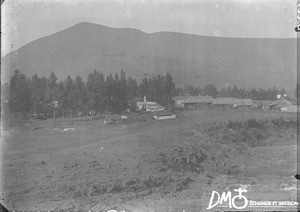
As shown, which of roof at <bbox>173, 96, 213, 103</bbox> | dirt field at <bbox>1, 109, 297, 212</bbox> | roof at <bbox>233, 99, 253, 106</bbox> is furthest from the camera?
roof at <bbox>233, 99, 253, 106</bbox>

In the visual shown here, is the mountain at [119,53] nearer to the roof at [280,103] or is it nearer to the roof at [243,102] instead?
the roof at [243,102]

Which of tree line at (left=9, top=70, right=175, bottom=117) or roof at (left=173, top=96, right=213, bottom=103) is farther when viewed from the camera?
roof at (left=173, top=96, right=213, bottom=103)

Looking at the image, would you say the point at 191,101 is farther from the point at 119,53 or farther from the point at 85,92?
the point at 85,92

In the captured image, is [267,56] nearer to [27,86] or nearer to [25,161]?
[27,86]

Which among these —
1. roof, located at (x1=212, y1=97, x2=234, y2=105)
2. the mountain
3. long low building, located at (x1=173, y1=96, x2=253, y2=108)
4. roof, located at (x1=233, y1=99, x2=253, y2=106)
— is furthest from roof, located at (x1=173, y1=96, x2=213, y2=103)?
roof, located at (x1=233, y1=99, x2=253, y2=106)

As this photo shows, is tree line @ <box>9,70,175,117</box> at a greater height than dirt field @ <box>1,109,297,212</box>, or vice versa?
tree line @ <box>9,70,175,117</box>

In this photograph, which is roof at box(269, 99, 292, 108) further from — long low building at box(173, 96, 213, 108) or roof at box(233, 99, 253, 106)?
long low building at box(173, 96, 213, 108)

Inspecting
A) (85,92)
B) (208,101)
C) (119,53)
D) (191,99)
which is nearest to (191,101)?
(191,99)

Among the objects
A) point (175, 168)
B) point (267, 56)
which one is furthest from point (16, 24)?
point (267, 56)
